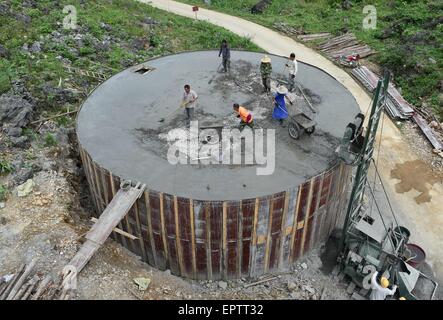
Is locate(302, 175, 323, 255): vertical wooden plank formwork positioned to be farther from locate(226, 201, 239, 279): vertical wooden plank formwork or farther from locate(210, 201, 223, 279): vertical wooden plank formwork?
locate(210, 201, 223, 279): vertical wooden plank formwork

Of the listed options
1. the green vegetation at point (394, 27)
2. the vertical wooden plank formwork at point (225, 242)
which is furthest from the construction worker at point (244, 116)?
the green vegetation at point (394, 27)

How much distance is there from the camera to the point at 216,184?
1362 cm

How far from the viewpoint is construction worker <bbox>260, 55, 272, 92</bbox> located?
1741 centimetres

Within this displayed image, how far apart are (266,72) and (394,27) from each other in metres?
18.1

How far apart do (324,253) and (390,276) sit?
9.63 ft

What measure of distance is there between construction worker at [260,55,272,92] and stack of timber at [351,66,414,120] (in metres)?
8.71

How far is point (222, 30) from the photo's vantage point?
31.8 metres

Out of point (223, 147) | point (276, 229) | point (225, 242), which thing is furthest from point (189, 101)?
point (276, 229)

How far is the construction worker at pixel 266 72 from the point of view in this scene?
57.1 ft

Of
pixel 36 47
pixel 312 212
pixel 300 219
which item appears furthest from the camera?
pixel 36 47

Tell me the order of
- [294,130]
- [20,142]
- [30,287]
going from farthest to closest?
1. [20,142]
2. [294,130]
3. [30,287]

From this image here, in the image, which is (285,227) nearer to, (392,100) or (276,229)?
(276,229)

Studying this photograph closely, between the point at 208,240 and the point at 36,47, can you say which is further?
the point at 36,47

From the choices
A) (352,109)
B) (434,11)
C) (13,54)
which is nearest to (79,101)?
(13,54)
